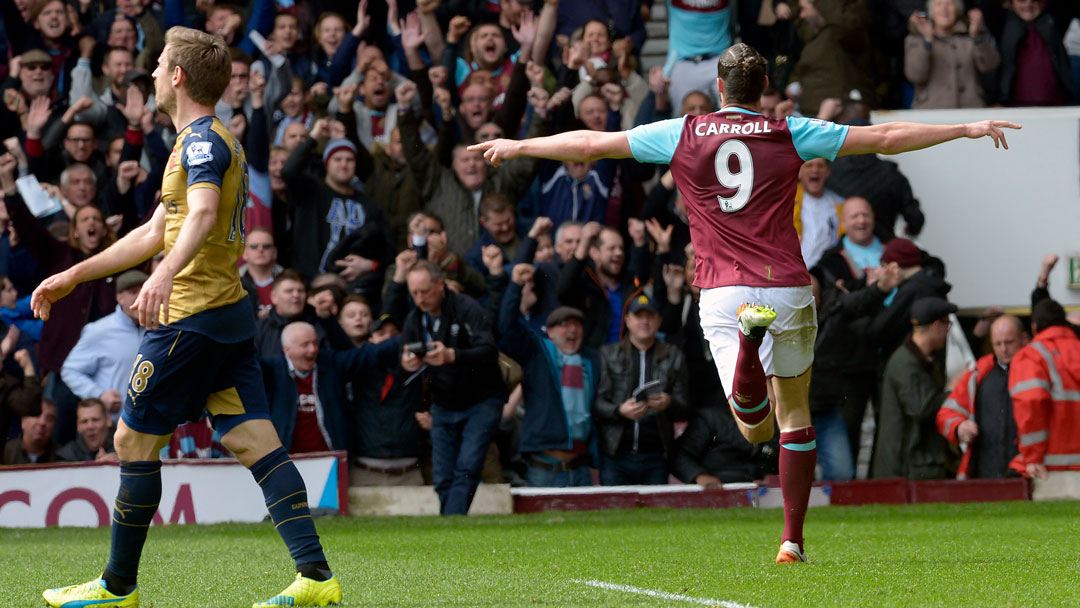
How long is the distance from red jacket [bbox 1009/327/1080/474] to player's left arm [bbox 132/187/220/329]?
8.60 meters

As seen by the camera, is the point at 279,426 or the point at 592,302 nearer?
the point at 279,426

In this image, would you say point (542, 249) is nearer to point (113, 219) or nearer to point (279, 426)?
point (279, 426)

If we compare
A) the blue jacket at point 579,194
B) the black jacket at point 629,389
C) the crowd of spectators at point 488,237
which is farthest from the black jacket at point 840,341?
the blue jacket at point 579,194

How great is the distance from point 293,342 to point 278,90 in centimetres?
425

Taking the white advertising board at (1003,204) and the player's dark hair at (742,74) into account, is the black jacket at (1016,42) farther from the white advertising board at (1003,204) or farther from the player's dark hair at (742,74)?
the player's dark hair at (742,74)

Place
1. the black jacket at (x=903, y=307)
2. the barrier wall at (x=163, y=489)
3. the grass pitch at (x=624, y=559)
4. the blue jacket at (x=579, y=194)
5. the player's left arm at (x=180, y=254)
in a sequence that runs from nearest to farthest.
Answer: the player's left arm at (x=180, y=254)
the grass pitch at (x=624, y=559)
the barrier wall at (x=163, y=489)
the black jacket at (x=903, y=307)
the blue jacket at (x=579, y=194)

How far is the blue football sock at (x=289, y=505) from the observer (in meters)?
5.89

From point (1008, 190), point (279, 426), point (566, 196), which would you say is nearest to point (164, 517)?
point (279, 426)

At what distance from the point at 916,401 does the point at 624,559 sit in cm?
545

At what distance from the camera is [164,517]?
1178 cm

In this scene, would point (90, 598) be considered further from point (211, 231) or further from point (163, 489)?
point (163, 489)

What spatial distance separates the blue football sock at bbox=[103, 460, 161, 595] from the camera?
5.96 meters

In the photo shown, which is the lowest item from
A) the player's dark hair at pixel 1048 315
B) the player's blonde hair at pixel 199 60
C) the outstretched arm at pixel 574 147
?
the player's dark hair at pixel 1048 315

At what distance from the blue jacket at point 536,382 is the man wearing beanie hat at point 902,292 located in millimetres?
2562
